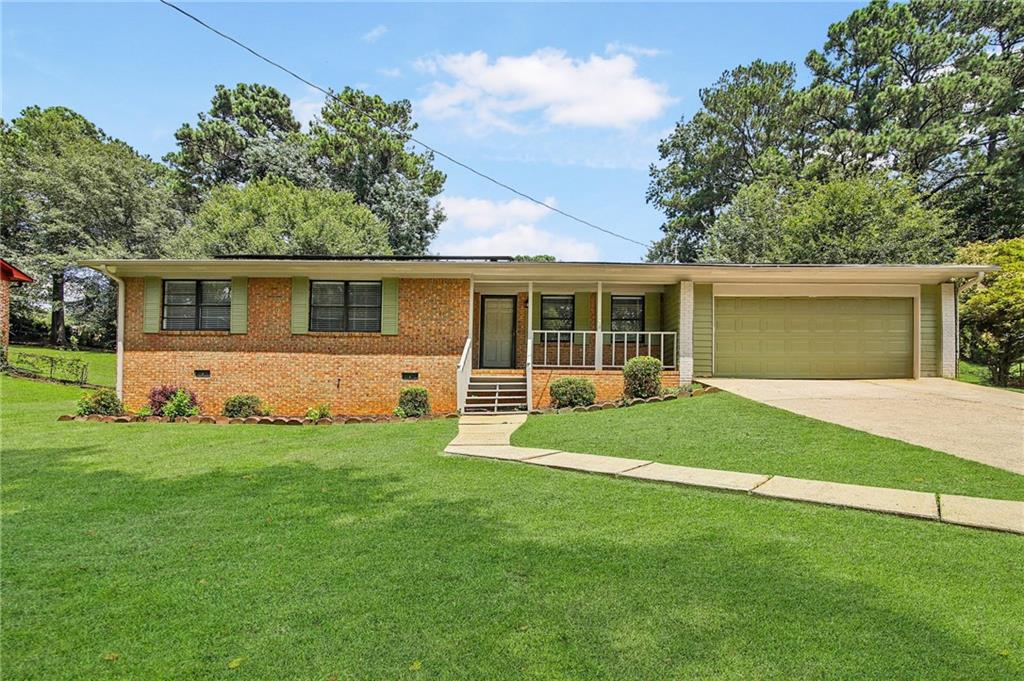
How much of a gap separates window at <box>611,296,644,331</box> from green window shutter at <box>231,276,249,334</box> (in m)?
9.05

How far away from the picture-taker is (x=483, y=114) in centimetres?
1491

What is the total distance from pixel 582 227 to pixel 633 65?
1082 centimetres

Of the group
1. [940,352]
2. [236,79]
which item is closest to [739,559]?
[940,352]

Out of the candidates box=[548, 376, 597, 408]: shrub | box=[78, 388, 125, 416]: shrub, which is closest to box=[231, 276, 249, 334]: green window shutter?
box=[78, 388, 125, 416]: shrub

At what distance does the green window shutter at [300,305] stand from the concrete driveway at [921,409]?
9190mm

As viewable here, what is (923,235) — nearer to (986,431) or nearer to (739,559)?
(986,431)

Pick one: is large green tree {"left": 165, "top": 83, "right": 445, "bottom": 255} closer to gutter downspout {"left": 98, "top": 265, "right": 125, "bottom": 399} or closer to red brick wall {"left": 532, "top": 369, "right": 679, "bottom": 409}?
gutter downspout {"left": 98, "top": 265, "right": 125, "bottom": 399}

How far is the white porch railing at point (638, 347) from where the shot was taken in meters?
13.2

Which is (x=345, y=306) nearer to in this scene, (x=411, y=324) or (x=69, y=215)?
(x=411, y=324)

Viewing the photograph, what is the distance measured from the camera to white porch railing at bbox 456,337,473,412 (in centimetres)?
1154

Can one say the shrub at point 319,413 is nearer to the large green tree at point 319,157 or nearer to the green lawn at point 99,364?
the green lawn at point 99,364

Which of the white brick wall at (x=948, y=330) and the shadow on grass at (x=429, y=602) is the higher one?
the white brick wall at (x=948, y=330)

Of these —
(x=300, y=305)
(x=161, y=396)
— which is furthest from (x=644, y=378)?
(x=161, y=396)

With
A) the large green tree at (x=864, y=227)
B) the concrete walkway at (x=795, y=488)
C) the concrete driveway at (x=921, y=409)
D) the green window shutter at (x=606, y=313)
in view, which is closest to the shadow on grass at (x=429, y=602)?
the concrete walkway at (x=795, y=488)
